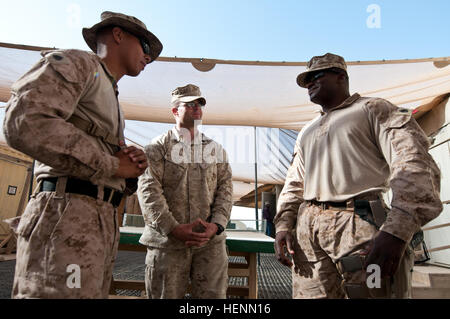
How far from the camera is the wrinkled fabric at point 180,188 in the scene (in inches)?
77.9

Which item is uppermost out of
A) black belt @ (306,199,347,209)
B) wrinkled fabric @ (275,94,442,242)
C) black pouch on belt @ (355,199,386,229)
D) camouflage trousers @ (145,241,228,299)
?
wrinkled fabric @ (275,94,442,242)

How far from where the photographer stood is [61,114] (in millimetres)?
1067

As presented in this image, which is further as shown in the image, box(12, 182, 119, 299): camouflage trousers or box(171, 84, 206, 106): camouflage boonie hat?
box(171, 84, 206, 106): camouflage boonie hat

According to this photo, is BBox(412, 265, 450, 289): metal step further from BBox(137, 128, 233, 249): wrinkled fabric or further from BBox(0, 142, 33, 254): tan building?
BBox(0, 142, 33, 254): tan building

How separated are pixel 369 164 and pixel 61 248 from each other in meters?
1.47

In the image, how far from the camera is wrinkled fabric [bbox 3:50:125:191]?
3.24ft

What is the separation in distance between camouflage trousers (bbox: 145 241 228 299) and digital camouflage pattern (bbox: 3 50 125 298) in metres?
0.72

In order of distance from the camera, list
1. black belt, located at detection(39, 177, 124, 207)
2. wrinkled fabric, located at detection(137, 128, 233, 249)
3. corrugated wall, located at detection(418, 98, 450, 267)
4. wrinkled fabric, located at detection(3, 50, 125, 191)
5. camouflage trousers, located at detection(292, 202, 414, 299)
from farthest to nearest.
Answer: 1. corrugated wall, located at detection(418, 98, 450, 267)
2. wrinkled fabric, located at detection(137, 128, 233, 249)
3. camouflage trousers, located at detection(292, 202, 414, 299)
4. black belt, located at detection(39, 177, 124, 207)
5. wrinkled fabric, located at detection(3, 50, 125, 191)

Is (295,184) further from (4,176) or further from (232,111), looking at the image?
(4,176)

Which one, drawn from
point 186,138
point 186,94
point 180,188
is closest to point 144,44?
point 186,94

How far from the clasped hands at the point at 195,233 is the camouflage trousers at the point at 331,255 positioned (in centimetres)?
62

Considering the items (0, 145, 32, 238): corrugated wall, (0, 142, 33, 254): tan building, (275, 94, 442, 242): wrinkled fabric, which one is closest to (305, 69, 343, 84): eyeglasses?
(275, 94, 442, 242): wrinkled fabric

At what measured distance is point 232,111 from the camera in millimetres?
5457
